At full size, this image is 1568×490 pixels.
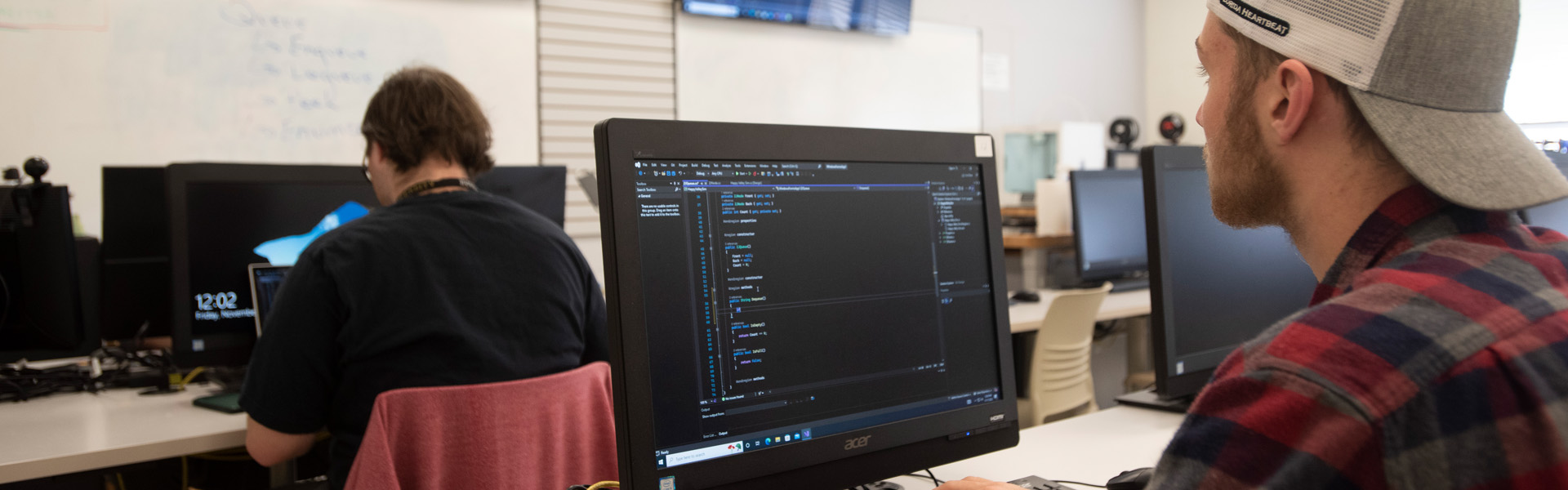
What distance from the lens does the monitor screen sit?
14.8 ft

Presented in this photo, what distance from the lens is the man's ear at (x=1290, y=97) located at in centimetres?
69

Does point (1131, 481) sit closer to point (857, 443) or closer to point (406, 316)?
point (857, 443)

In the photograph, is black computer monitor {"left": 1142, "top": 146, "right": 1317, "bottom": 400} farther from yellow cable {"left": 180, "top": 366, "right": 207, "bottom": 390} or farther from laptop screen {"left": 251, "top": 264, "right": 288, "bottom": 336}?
yellow cable {"left": 180, "top": 366, "right": 207, "bottom": 390}

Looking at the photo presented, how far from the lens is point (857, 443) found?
36.4 inches

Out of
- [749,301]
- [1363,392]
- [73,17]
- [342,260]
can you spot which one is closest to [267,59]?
[73,17]

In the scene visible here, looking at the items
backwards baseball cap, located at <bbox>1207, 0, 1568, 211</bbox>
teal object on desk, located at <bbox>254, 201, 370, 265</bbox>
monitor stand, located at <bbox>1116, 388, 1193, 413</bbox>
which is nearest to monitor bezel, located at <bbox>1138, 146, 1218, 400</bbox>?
monitor stand, located at <bbox>1116, 388, 1193, 413</bbox>

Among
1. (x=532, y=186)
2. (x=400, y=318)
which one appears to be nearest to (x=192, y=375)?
(x=532, y=186)

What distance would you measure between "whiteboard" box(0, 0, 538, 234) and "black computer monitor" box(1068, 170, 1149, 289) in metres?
2.36

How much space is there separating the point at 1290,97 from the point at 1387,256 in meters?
0.14

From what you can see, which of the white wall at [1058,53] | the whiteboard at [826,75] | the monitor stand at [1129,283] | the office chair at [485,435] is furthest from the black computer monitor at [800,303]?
the white wall at [1058,53]

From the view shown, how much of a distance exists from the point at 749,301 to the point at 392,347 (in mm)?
859

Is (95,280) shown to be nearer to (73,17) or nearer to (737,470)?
(73,17)

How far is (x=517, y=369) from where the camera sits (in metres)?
1.51

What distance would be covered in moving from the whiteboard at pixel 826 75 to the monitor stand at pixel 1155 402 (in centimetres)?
298
